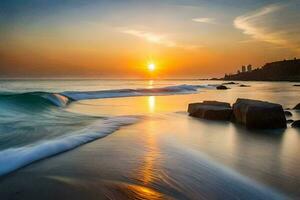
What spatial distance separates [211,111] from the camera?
966 centimetres

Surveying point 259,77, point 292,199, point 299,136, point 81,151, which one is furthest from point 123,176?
point 259,77

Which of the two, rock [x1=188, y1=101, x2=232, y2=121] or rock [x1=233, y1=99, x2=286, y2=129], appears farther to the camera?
rock [x1=188, y1=101, x2=232, y2=121]

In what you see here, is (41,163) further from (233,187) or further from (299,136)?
(299,136)

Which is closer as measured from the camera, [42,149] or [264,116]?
[42,149]

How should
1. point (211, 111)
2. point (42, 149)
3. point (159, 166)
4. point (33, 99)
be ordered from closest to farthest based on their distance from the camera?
point (159, 166)
point (42, 149)
point (211, 111)
point (33, 99)

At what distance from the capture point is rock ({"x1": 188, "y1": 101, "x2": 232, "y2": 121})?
9.39m

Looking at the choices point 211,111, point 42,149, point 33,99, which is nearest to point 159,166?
point 42,149

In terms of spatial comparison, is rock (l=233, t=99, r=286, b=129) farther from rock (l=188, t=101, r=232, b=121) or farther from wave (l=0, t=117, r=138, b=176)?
wave (l=0, t=117, r=138, b=176)

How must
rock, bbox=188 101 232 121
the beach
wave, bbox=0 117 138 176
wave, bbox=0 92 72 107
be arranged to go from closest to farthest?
1. the beach
2. wave, bbox=0 117 138 176
3. rock, bbox=188 101 232 121
4. wave, bbox=0 92 72 107

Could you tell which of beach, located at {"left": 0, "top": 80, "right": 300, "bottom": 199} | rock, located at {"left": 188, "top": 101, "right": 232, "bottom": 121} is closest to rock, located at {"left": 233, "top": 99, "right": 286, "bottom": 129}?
beach, located at {"left": 0, "top": 80, "right": 300, "bottom": 199}

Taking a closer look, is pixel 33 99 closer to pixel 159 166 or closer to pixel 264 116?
pixel 264 116

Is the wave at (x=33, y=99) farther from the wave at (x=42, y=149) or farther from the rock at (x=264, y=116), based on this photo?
the rock at (x=264, y=116)

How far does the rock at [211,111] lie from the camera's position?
9.39 m

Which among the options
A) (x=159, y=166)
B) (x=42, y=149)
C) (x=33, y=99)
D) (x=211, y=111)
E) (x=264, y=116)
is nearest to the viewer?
(x=159, y=166)
